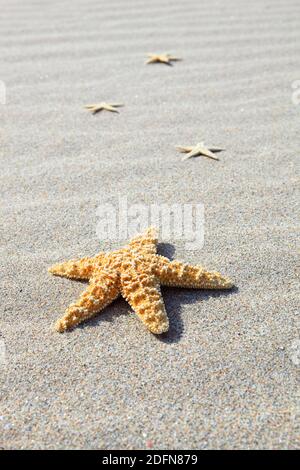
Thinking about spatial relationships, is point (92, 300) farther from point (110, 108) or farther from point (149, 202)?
point (110, 108)

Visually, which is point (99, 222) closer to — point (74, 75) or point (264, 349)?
point (264, 349)

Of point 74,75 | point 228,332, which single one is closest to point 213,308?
point 228,332

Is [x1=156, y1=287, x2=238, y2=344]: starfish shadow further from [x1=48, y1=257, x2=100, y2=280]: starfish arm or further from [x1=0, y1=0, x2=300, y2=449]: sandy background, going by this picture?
[x1=48, y1=257, x2=100, y2=280]: starfish arm

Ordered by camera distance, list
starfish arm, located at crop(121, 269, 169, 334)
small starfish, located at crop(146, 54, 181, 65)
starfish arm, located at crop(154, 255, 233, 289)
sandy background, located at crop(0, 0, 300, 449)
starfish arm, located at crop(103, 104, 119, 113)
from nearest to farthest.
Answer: sandy background, located at crop(0, 0, 300, 449) → starfish arm, located at crop(121, 269, 169, 334) → starfish arm, located at crop(154, 255, 233, 289) → starfish arm, located at crop(103, 104, 119, 113) → small starfish, located at crop(146, 54, 181, 65)

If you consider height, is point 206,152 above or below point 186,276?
above

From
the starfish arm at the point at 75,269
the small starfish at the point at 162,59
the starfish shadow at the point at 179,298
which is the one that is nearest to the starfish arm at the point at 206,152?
the starfish shadow at the point at 179,298

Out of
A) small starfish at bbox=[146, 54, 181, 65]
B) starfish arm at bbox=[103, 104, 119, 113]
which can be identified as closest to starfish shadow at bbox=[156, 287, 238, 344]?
starfish arm at bbox=[103, 104, 119, 113]

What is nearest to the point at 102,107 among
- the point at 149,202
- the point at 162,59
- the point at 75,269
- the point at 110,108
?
the point at 110,108
